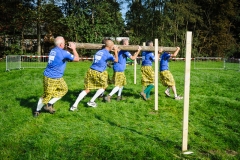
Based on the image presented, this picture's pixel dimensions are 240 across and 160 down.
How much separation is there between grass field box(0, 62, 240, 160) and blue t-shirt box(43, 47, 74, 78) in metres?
1.05

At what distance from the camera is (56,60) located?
5270 mm

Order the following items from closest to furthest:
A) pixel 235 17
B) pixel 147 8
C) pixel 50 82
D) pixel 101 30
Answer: pixel 50 82 → pixel 101 30 → pixel 147 8 → pixel 235 17

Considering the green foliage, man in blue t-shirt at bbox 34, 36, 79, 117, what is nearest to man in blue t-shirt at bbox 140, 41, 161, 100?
man in blue t-shirt at bbox 34, 36, 79, 117

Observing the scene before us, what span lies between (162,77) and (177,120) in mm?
2353

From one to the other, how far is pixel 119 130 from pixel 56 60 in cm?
215

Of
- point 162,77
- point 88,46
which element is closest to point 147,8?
point 162,77

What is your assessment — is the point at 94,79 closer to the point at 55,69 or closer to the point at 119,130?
the point at 55,69

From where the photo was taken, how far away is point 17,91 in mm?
8414

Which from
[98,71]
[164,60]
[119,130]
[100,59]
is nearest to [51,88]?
[98,71]

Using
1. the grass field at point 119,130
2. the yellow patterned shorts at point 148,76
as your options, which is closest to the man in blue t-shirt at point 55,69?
the grass field at point 119,130

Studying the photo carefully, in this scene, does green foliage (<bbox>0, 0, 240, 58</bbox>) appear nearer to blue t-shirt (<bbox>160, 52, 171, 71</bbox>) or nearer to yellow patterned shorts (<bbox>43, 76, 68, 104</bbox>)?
blue t-shirt (<bbox>160, 52, 171, 71</bbox>)

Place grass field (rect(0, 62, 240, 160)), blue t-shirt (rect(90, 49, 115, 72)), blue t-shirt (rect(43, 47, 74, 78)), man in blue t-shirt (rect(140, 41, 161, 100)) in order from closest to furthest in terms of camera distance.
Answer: grass field (rect(0, 62, 240, 160)), blue t-shirt (rect(43, 47, 74, 78)), blue t-shirt (rect(90, 49, 115, 72)), man in blue t-shirt (rect(140, 41, 161, 100))

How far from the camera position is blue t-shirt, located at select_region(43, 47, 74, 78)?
5.24m

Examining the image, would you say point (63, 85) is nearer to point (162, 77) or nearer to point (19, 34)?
point (162, 77)
